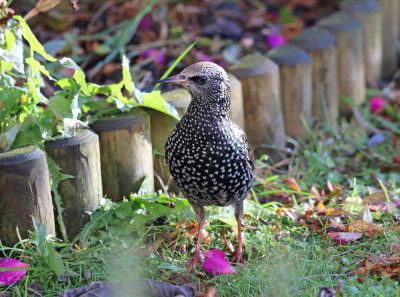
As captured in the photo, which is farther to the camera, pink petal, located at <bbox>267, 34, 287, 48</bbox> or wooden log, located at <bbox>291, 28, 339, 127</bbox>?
pink petal, located at <bbox>267, 34, 287, 48</bbox>

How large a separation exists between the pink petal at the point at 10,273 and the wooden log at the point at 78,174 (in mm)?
446

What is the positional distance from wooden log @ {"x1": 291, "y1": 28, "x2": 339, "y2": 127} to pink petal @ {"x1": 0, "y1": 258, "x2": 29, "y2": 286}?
10.3 ft

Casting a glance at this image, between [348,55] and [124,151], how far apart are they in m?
2.92

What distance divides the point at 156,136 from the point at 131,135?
1.22 feet

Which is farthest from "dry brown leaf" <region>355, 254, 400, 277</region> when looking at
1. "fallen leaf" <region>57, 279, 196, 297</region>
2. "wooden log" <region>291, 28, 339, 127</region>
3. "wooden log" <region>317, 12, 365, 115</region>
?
"wooden log" <region>317, 12, 365, 115</region>

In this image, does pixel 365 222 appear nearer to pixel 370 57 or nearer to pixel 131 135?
pixel 131 135

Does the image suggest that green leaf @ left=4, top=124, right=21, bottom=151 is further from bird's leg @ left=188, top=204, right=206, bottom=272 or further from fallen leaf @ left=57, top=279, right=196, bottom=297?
bird's leg @ left=188, top=204, right=206, bottom=272

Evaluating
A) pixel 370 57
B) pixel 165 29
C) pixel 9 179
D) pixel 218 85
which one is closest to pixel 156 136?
pixel 218 85

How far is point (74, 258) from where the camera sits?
139 inches

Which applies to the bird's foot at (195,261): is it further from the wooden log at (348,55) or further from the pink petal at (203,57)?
the wooden log at (348,55)

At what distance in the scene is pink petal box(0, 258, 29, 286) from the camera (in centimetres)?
324

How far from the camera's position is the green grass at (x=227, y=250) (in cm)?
329

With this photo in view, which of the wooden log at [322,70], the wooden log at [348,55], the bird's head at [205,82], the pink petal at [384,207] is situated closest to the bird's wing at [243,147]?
the bird's head at [205,82]

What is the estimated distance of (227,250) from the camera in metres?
3.76
